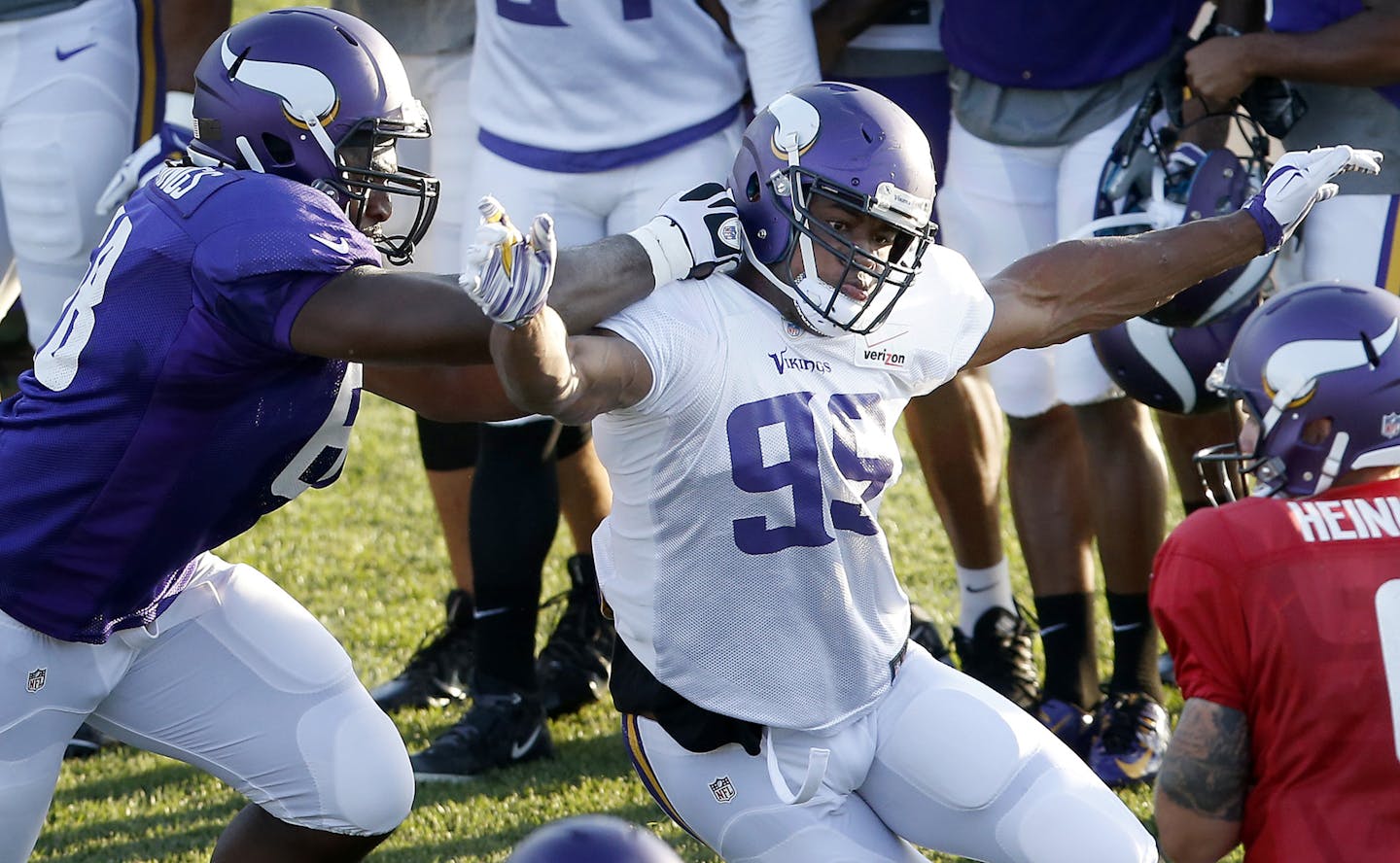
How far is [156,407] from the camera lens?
2705mm

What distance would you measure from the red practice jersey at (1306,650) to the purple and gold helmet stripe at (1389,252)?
5.25 feet

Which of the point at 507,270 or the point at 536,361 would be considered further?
the point at 536,361

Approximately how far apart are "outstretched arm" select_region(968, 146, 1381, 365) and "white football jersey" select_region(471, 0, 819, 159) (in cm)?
121

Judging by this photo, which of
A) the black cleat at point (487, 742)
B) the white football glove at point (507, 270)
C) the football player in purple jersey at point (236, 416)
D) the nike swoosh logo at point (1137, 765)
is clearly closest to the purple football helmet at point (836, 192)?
the football player in purple jersey at point (236, 416)

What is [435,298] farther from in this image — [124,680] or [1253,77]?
[1253,77]

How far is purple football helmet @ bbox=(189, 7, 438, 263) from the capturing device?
2.88m

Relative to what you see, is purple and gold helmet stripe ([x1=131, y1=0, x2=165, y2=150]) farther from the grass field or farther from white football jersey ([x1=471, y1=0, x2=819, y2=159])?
the grass field

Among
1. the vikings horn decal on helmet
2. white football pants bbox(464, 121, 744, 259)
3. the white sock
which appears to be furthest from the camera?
the white sock

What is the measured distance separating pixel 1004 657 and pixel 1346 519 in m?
2.04

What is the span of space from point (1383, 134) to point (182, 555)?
2663 mm

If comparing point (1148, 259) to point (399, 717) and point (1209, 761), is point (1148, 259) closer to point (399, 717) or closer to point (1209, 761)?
point (1209, 761)

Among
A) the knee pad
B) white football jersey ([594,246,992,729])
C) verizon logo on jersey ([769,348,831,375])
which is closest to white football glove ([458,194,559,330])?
white football jersey ([594,246,992,729])

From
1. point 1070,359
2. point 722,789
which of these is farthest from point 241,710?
point 1070,359

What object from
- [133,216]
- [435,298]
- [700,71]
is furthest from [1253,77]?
[133,216]
